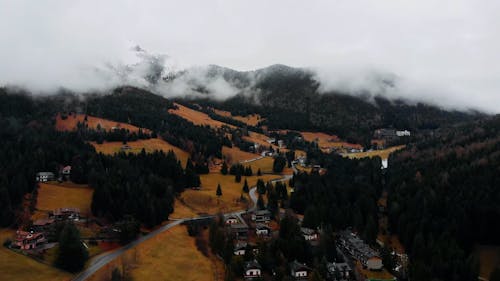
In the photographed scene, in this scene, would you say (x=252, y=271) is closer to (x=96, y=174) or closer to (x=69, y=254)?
(x=69, y=254)

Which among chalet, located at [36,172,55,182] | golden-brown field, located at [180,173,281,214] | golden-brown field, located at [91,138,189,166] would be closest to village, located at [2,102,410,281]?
chalet, located at [36,172,55,182]

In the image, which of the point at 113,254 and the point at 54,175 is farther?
the point at 54,175

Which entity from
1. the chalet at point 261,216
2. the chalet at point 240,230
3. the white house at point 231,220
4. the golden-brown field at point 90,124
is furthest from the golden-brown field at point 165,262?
the golden-brown field at point 90,124

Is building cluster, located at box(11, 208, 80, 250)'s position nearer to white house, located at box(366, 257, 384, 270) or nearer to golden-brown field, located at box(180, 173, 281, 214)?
golden-brown field, located at box(180, 173, 281, 214)

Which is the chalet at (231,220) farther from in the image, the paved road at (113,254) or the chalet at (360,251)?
the chalet at (360,251)

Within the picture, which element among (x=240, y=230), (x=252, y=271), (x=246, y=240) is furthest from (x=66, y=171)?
(x=252, y=271)
